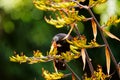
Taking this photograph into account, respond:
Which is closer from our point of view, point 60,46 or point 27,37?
point 60,46

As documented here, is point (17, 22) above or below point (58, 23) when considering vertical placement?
below

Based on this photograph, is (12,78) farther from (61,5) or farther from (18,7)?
(61,5)

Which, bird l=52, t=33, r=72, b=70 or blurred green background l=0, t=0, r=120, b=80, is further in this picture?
blurred green background l=0, t=0, r=120, b=80

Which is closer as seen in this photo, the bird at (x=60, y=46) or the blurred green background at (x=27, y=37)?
the bird at (x=60, y=46)

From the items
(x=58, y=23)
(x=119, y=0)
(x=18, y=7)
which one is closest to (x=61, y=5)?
(x=58, y=23)

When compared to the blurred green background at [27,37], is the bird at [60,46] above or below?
above

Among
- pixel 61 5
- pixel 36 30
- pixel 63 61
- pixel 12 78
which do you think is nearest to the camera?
pixel 61 5

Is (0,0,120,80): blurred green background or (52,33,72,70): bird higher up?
(52,33,72,70): bird

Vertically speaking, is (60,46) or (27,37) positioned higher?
(60,46)
